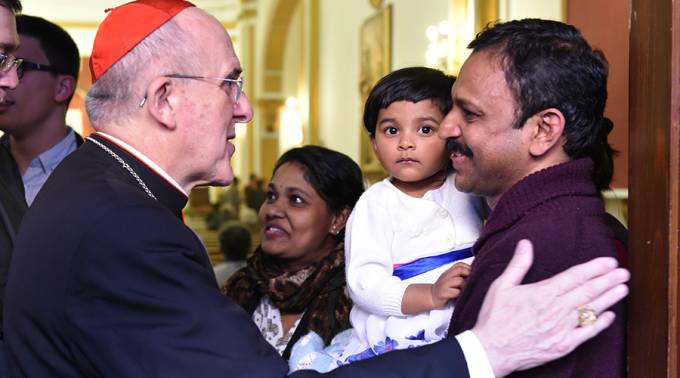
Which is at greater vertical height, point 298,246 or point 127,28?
point 127,28

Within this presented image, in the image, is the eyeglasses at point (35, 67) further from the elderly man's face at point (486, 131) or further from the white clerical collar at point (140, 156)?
the elderly man's face at point (486, 131)

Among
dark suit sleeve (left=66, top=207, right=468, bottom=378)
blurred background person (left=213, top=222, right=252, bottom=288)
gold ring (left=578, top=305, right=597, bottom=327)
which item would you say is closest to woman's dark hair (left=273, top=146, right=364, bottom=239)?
dark suit sleeve (left=66, top=207, right=468, bottom=378)

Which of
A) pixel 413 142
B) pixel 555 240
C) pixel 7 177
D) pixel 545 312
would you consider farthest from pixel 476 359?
pixel 7 177

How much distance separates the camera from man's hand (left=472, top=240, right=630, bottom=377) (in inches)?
63.7

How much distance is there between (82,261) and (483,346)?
2.60ft

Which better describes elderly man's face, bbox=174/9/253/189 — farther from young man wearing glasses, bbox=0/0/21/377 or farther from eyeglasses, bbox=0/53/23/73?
eyeglasses, bbox=0/53/23/73

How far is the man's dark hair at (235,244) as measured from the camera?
5632mm

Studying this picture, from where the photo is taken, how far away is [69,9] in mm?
22078

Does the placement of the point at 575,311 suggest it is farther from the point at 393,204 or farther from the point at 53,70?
the point at 53,70

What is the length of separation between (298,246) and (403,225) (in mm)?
785

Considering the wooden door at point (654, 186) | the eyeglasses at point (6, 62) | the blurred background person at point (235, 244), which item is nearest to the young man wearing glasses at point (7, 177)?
the eyeglasses at point (6, 62)

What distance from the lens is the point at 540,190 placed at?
5.98 feet

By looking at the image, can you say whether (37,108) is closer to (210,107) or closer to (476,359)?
(210,107)

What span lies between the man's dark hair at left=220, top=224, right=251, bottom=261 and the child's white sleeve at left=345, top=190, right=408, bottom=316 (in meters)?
3.04
